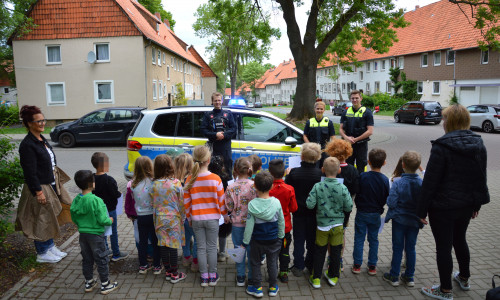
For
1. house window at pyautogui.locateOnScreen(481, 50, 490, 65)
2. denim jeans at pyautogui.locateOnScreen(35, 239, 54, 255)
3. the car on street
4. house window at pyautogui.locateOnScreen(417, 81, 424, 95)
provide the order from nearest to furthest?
denim jeans at pyautogui.locateOnScreen(35, 239, 54, 255) < the car on street < house window at pyautogui.locateOnScreen(481, 50, 490, 65) < house window at pyautogui.locateOnScreen(417, 81, 424, 95)

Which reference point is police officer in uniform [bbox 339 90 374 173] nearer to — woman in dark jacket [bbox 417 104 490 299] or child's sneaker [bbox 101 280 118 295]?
woman in dark jacket [bbox 417 104 490 299]

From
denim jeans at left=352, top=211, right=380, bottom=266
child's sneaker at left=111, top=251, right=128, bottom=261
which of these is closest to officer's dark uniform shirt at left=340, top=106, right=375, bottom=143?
denim jeans at left=352, top=211, right=380, bottom=266

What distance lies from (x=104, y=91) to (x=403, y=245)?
85.0ft

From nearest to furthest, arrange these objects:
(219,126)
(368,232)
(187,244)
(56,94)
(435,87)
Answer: (368,232) < (187,244) < (219,126) < (56,94) < (435,87)

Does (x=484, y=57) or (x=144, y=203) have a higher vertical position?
(x=484, y=57)

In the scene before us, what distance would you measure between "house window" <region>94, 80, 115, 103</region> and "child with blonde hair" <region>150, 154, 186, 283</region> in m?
24.2

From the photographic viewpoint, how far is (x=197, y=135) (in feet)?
23.9

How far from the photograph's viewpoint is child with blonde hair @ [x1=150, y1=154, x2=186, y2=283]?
4.10m

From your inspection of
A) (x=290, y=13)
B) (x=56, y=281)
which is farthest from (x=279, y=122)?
(x=290, y=13)

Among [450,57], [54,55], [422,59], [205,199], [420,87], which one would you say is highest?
[422,59]

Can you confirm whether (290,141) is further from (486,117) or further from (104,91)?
(104,91)

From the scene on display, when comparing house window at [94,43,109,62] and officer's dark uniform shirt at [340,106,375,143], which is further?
house window at [94,43,109,62]

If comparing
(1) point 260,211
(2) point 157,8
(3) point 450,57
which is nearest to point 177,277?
(1) point 260,211

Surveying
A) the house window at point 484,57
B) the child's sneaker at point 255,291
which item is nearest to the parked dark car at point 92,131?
the child's sneaker at point 255,291
